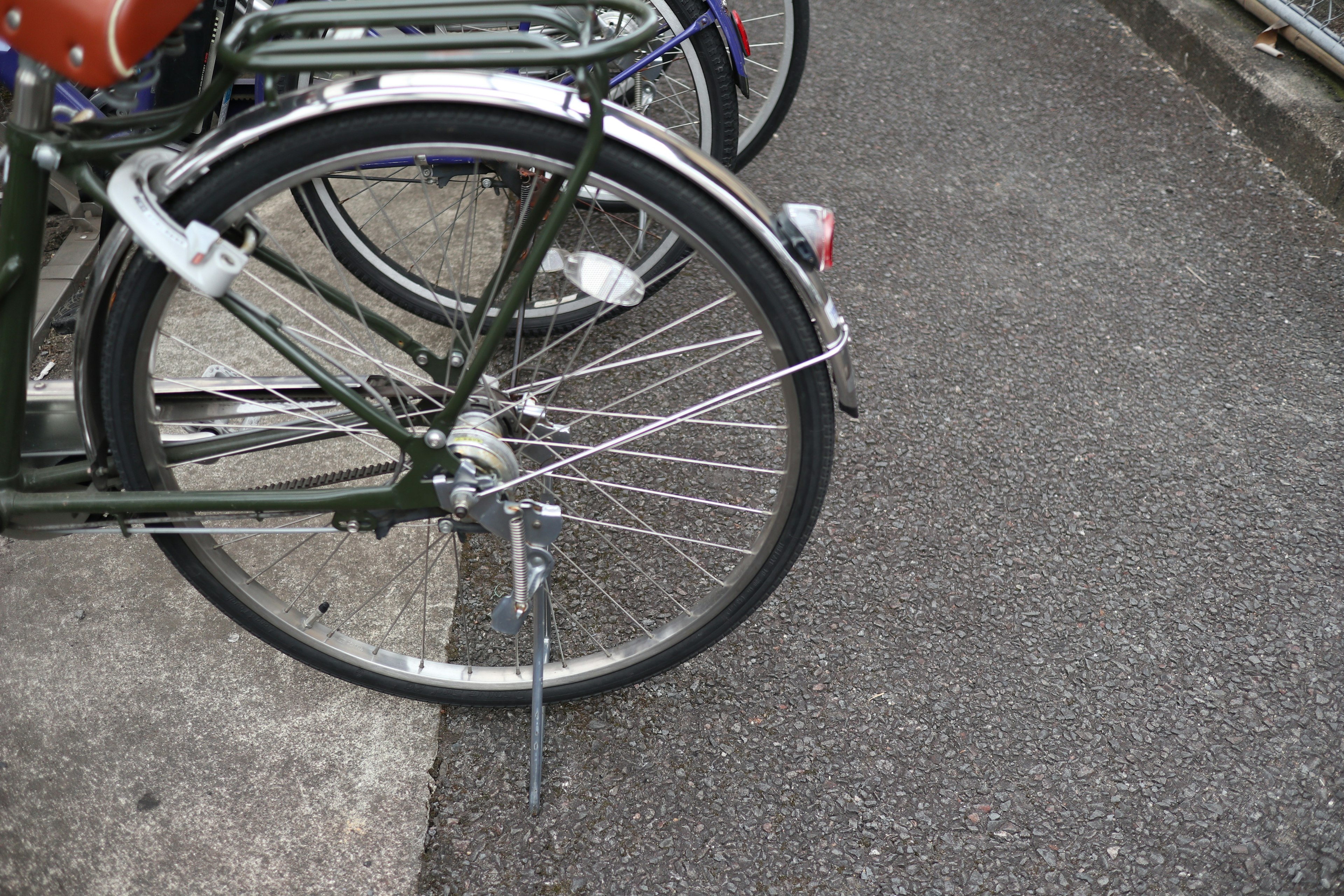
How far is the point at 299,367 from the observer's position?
1317 millimetres

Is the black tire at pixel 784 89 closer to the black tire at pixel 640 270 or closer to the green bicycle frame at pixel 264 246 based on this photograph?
the black tire at pixel 640 270

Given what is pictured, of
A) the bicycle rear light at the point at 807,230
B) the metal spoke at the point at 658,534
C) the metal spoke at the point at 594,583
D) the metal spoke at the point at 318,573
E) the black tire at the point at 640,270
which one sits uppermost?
the bicycle rear light at the point at 807,230

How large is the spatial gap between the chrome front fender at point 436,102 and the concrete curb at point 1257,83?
→ 2602 mm

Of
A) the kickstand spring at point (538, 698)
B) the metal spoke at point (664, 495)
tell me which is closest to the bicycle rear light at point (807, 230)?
the metal spoke at point (664, 495)

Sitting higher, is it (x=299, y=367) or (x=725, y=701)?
(x=299, y=367)

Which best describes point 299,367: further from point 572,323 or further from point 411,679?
point 572,323

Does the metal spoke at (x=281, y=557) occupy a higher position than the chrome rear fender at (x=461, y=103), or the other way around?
the chrome rear fender at (x=461, y=103)

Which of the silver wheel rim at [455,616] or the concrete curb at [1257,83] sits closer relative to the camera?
the silver wheel rim at [455,616]

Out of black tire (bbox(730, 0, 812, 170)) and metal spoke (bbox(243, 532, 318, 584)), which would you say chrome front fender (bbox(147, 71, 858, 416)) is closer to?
metal spoke (bbox(243, 532, 318, 584))

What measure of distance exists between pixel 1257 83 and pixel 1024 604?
228 centimetres

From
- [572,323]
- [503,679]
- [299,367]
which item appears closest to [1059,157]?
[572,323]

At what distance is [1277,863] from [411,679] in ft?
4.85

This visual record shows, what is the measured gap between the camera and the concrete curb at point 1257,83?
3004 millimetres

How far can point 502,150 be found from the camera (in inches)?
48.6
